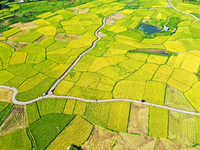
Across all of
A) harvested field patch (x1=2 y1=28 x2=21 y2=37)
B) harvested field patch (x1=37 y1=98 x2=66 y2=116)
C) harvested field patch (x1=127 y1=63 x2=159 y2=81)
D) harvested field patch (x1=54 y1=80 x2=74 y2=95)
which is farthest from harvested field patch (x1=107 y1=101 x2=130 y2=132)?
harvested field patch (x1=2 y1=28 x2=21 y2=37)

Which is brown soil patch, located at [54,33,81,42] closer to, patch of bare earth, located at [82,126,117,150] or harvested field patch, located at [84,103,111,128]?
harvested field patch, located at [84,103,111,128]

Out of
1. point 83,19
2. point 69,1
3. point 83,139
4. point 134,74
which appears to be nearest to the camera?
point 83,139

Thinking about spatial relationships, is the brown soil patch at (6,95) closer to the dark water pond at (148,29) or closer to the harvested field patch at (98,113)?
the harvested field patch at (98,113)

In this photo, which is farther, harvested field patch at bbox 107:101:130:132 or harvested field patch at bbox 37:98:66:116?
harvested field patch at bbox 37:98:66:116

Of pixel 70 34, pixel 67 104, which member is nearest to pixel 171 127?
pixel 67 104

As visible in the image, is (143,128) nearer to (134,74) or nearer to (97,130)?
(97,130)

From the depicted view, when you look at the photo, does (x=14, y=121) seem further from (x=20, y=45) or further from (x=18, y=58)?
(x=20, y=45)
